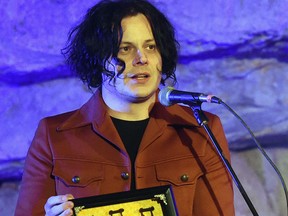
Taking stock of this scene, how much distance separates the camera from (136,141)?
1590mm

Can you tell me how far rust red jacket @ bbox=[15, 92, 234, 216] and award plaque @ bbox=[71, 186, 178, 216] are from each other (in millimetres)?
239

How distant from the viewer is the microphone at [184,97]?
120 centimetres

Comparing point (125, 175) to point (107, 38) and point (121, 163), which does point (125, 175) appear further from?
point (107, 38)

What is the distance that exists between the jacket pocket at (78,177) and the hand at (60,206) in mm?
185

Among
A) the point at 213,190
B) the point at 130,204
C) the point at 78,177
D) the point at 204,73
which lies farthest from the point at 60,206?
the point at 204,73

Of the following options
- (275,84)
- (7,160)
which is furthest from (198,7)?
(7,160)

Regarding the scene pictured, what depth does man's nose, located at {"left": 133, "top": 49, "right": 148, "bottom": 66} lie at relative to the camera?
148 cm

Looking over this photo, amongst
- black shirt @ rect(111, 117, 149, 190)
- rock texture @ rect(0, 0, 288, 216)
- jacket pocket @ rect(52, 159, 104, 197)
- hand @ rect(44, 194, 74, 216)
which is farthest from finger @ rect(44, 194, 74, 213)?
rock texture @ rect(0, 0, 288, 216)

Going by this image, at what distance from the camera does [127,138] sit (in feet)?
5.23

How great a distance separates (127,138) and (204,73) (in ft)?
1.61

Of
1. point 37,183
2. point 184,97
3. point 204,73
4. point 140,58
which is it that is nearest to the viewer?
point 184,97

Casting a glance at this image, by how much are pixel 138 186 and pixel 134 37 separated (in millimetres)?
410

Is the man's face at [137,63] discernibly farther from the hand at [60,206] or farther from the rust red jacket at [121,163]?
the hand at [60,206]

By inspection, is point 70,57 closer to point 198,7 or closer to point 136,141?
point 136,141
